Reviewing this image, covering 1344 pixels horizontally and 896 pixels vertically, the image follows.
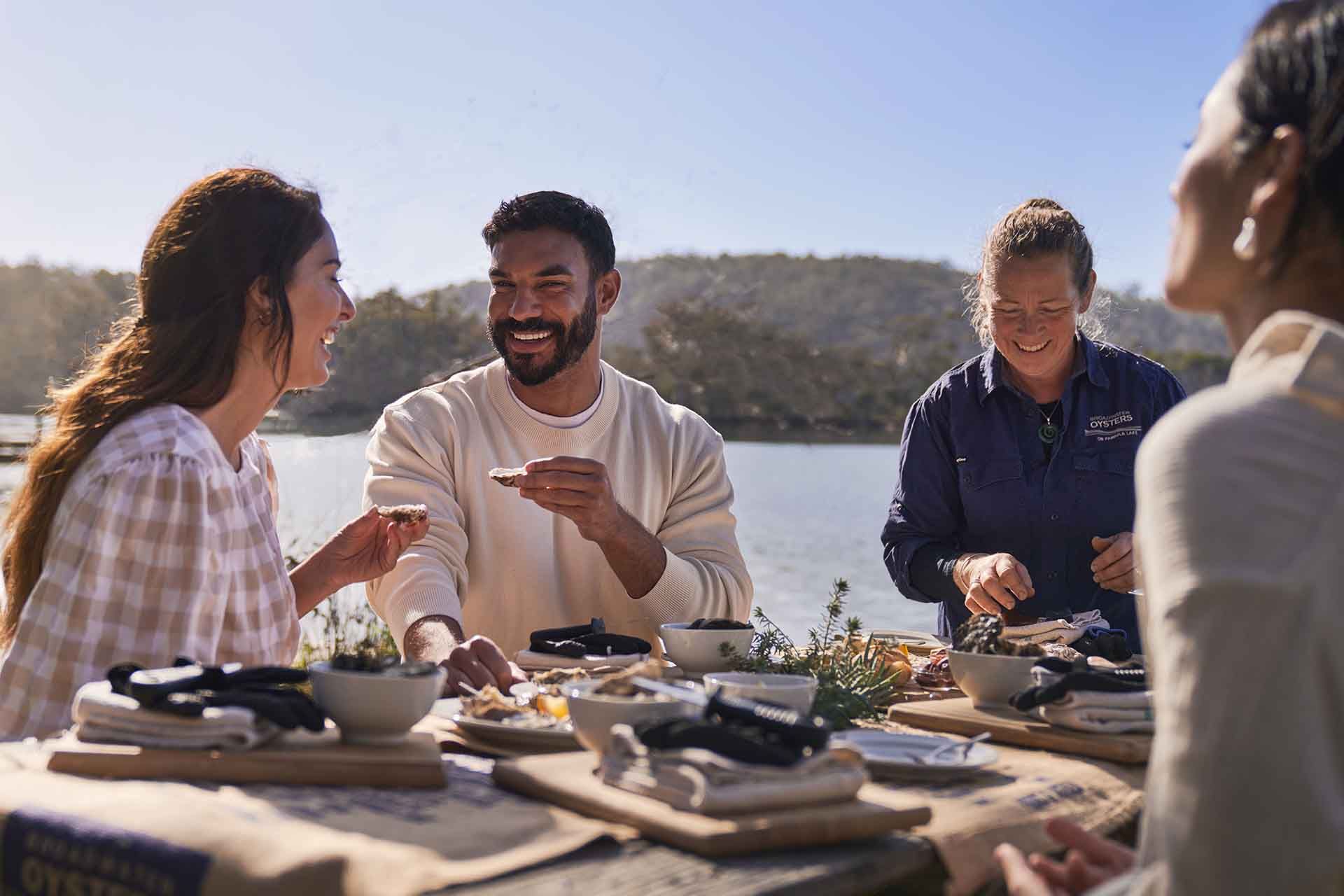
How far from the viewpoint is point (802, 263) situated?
110 feet

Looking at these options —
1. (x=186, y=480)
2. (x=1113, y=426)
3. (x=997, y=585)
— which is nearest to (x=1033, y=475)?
(x=1113, y=426)

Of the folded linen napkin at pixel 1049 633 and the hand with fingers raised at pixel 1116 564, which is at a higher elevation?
the hand with fingers raised at pixel 1116 564

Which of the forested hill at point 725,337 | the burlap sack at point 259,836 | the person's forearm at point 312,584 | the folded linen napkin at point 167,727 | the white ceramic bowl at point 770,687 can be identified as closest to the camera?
the burlap sack at point 259,836

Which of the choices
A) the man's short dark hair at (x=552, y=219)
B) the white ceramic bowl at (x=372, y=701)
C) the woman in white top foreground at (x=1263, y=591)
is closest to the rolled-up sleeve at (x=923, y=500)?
the man's short dark hair at (x=552, y=219)

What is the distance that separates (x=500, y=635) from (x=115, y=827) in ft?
7.70

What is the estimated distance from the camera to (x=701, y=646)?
107 inches

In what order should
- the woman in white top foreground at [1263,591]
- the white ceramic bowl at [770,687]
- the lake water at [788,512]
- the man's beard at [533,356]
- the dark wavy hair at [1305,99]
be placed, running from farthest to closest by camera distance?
the lake water at [788,512], the man's beard at [533,356], the white ceramic bowl at [770,687], the dark wavy hair at [1305,99], the woman in white top foreground at [1263,591]

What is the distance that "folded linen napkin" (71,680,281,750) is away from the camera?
1774 mm

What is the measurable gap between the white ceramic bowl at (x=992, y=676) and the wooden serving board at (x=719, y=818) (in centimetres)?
74

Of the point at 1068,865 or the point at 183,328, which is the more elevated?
the point at 183,328

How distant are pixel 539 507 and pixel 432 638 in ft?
2.72

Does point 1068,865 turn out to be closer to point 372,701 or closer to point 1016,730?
point 1016,730

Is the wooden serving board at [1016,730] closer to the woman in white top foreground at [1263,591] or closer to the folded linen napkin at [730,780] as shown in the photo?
the folded linen napkin at [730,780]

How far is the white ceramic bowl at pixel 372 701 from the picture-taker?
1.84m
